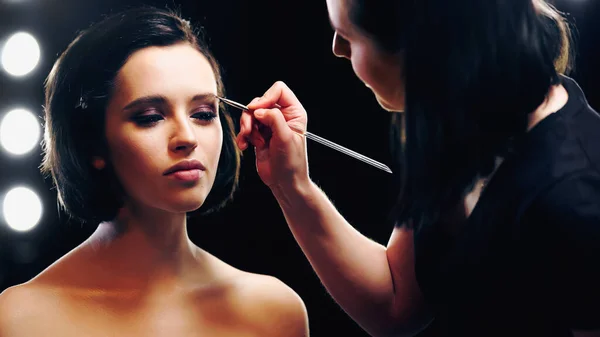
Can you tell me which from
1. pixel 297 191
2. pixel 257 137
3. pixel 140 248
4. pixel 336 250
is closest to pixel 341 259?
pixel 336 250

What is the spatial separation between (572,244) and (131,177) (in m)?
0.70

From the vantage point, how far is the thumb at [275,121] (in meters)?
1.08

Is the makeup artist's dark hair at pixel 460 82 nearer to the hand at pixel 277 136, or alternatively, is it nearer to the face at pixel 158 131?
the hand at pixel 277 136

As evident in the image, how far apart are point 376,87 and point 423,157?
0.54 feet

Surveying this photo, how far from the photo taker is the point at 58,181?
1.14 m

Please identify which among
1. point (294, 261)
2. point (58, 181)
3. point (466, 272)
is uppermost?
point (58, 181)

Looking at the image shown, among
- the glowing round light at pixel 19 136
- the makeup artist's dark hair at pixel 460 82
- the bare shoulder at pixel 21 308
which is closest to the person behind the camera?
the makeup artist's dark hair at pixel 460 82

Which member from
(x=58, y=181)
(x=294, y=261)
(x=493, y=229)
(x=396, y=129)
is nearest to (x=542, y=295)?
(x=493, y=229)

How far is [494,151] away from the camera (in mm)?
935

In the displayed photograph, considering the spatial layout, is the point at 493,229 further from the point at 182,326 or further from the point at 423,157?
the point at 182,326

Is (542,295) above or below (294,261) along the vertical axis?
above

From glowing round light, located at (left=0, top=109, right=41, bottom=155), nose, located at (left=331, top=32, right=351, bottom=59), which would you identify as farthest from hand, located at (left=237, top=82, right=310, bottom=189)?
glowing round light, located at (left=0, top=109, right=41, bottom=155)

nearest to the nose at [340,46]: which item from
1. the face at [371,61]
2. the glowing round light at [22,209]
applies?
the face at [371,61]

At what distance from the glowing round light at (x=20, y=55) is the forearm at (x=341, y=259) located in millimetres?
483
